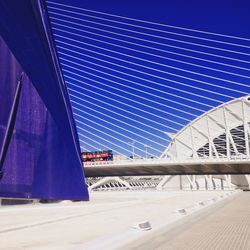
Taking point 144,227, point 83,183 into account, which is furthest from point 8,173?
point 83,183

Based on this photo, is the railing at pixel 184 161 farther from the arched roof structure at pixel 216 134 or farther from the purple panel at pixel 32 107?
the purple panel at pixel 32 107

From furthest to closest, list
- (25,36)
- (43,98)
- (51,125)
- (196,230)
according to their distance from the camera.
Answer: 1. (51,125)
2. (43,98)
3. (25,36)
4. (196,230)

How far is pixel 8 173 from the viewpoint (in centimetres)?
1072

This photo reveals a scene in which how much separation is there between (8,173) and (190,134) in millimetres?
87767

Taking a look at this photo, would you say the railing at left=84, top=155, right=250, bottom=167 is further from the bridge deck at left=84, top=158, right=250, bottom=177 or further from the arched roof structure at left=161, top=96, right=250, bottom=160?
the arched roof structure at left=161, top=96, right=250, bottom=160

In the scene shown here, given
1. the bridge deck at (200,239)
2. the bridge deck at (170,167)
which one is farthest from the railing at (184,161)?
the bridge deck at (200,239)

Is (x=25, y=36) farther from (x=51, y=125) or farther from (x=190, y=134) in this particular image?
(x=190, y=134)

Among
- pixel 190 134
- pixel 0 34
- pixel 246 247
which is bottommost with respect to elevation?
pixel 246 247

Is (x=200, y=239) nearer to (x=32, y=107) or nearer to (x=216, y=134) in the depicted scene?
(x=32, y=107)

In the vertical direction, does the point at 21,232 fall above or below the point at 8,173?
below

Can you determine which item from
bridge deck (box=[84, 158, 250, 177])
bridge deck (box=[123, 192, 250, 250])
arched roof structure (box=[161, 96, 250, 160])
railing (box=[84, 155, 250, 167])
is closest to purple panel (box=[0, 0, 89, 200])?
bridge deck (box=[123, 192, 250, 250])

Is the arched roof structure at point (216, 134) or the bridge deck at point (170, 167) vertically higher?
the arched roof structure at point (216, 134)

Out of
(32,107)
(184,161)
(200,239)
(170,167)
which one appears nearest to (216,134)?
(170,167)

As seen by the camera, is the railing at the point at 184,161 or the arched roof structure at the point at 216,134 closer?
the railing at the point at 184,161
